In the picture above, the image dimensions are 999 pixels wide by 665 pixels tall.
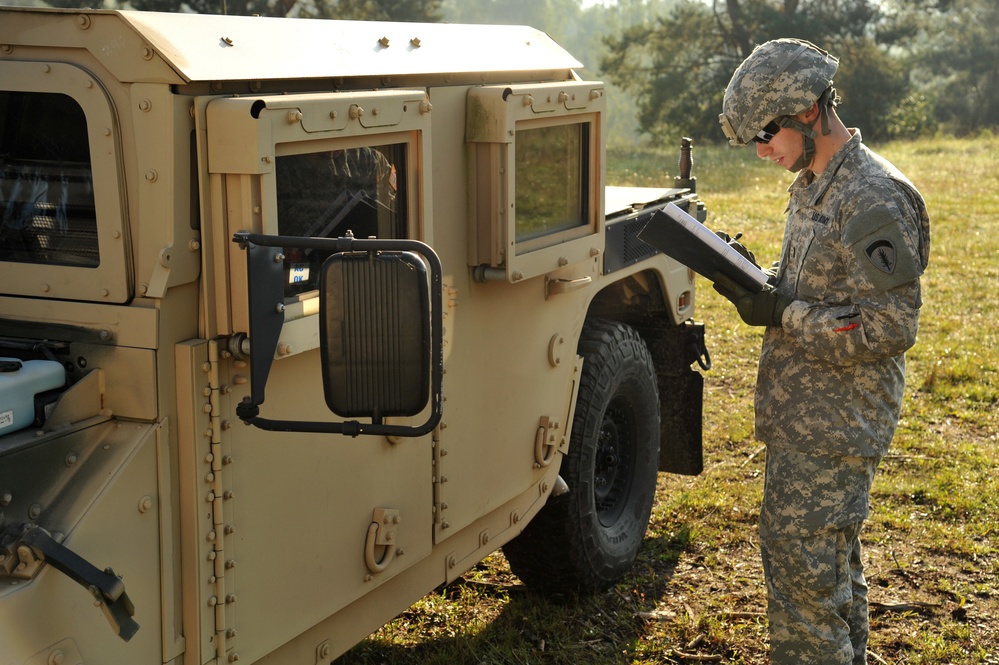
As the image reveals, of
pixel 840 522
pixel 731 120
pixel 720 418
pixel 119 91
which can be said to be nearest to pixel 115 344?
pixel 119 91

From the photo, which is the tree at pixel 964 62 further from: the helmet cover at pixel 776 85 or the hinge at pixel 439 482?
the hinge at pixel 439 482

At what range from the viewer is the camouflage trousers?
3.12 meters

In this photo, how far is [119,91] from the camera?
2113 mm

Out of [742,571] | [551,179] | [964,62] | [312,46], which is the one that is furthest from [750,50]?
[312,46]

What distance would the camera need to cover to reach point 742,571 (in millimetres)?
4496

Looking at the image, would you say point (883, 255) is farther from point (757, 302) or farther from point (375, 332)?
point (375, 332)

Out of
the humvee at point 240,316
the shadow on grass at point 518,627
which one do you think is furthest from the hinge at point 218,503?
the shadow on grass at point 518,627

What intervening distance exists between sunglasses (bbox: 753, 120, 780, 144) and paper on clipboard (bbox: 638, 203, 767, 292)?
0.28 meters

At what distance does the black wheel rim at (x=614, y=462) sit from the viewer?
14.0 feet

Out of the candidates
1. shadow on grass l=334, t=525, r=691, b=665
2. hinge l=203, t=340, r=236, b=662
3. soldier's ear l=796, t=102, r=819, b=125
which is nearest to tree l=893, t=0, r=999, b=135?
shadow on grass l=334, t=525, r=691, b=665

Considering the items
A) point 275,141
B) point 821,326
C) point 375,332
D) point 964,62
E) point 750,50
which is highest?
point 964,62

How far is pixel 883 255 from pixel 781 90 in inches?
19.6

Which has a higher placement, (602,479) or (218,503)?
(218,503)

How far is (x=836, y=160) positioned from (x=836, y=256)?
0.83 feet
